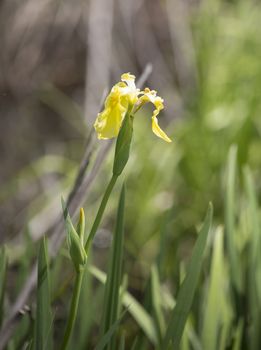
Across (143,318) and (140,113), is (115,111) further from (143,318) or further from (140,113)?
(140,113)

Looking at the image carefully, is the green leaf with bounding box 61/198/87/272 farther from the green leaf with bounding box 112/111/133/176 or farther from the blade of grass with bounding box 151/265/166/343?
the blade of grass with bounding box 151/265/166/343

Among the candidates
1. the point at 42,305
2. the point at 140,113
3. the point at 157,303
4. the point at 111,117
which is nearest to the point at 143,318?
the point at 157,303

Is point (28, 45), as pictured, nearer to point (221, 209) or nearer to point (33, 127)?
point (33, 127)

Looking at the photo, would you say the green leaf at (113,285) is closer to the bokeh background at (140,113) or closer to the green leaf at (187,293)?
the green leaf at (187,293)

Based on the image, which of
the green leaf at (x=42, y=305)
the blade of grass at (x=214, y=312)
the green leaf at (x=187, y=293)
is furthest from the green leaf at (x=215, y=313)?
the green leaf at (x=42, y=305)

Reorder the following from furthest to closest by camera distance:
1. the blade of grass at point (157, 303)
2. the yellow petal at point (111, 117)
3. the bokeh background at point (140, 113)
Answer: the bokeh background at point (140, 113), the blade of grass at point (157, 303), the yellow petal at point (111, 117)

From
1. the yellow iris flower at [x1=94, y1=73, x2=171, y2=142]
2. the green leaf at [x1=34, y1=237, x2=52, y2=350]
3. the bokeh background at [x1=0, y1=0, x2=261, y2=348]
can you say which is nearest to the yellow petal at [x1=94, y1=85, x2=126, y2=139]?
the yellow iris flower at [x1=94, y1=73, x2=171, y2=142]

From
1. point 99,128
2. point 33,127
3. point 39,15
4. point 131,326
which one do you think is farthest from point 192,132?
point 99,128
